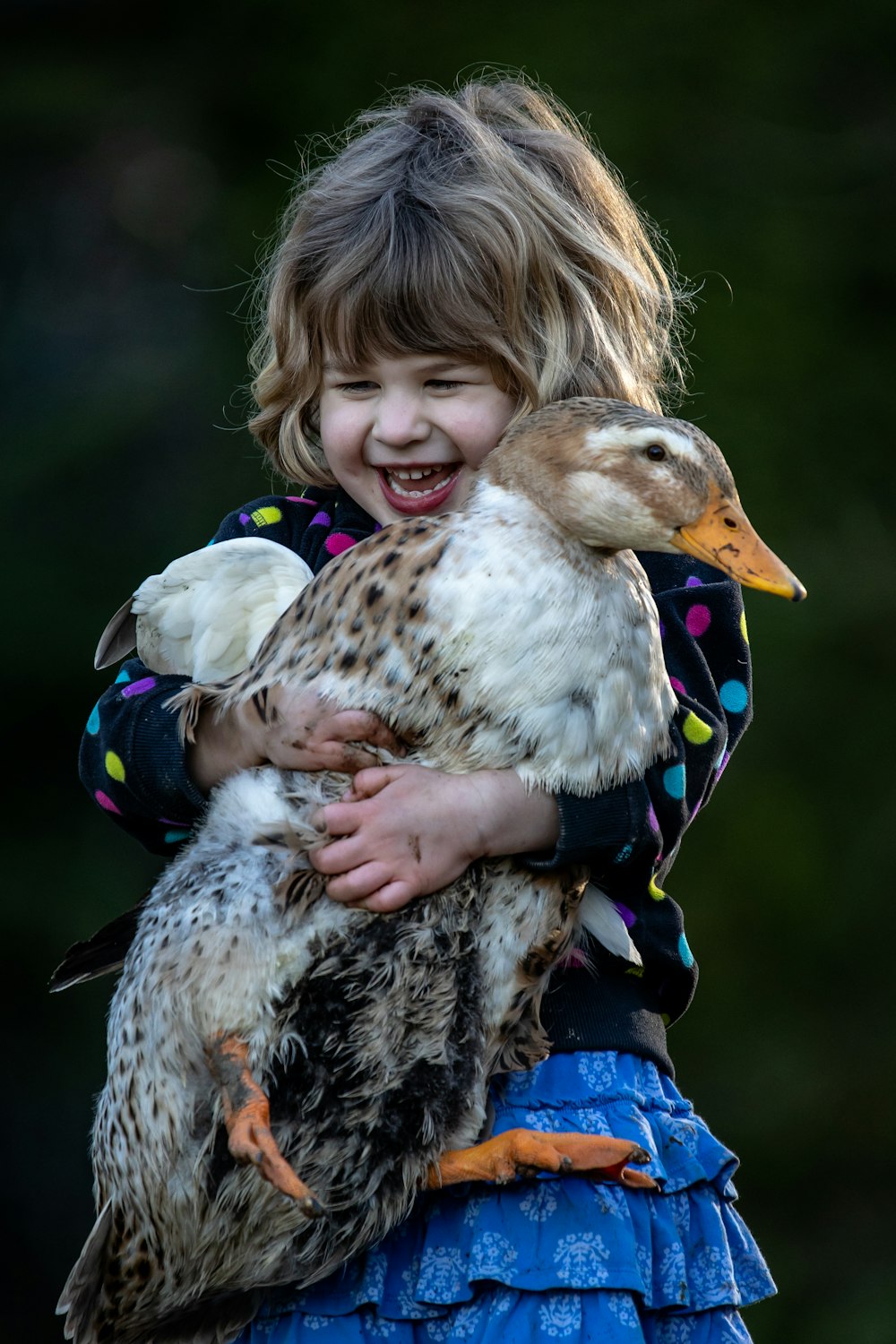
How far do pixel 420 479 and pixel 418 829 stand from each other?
23.5 inches

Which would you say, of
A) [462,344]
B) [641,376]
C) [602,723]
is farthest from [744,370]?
[602,723]

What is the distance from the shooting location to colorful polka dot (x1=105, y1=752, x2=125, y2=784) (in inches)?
67.8

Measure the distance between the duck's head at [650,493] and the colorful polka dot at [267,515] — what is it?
25.3 inches

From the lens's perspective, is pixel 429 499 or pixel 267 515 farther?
pixel 267 515

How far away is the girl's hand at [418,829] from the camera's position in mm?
1500

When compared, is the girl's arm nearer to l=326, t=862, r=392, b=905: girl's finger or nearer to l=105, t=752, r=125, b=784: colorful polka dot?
l=105, t=752, r=125, b=784: colorful polka dot

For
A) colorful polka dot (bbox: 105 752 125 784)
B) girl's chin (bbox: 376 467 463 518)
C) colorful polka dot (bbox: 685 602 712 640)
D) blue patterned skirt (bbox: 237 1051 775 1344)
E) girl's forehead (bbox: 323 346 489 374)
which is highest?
girl's forehead (bbox: 323 346 489 374)

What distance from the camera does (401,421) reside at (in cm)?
187

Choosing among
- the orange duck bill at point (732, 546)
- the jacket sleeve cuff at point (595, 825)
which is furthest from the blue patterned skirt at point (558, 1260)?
the orange duck bill at point (732, 546)

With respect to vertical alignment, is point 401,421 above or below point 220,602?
above

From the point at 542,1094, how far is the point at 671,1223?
20 cm

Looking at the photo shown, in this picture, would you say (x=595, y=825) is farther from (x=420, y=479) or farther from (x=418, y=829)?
(x=420, y=479)

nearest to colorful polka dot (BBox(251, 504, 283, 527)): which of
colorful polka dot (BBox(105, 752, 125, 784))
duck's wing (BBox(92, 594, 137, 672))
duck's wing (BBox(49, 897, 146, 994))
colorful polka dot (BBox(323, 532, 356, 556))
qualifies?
colorful polka dot (BBox(323, 532, 356, 556))

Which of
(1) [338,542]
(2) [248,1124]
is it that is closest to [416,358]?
(1) [338,542]
